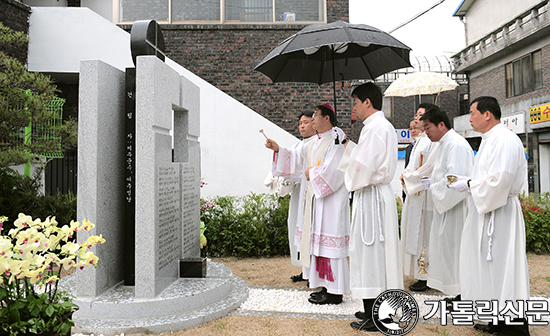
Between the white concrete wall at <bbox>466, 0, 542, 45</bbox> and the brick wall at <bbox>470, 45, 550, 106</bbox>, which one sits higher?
the white concrete wall at <bbox>466, 0, 542, 45</bbox>

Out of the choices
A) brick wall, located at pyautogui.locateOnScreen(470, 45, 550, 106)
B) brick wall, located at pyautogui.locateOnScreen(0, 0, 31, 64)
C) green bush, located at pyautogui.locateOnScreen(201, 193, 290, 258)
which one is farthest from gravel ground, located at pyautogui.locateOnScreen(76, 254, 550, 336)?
brick wall, located at pyautogui.locateOnScreen(470, 45, 550, 106)

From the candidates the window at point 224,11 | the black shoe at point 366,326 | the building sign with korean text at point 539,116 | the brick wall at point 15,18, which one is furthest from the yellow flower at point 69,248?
the building sign with korean text at point 539,116

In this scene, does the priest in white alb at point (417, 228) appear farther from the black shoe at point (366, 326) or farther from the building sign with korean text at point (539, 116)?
the building sign with korean text at point (539, 116)

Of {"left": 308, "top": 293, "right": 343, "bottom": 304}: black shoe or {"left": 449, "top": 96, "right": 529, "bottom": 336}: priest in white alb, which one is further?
{"left": 308, "top": 293, "right": 343, "bottom": 304}: black shoe

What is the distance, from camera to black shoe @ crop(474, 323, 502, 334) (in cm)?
360

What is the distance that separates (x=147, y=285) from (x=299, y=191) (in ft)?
7.97

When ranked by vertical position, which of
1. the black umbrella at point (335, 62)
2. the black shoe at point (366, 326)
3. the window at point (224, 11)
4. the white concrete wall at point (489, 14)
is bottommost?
the black shoe at point (366, 326)

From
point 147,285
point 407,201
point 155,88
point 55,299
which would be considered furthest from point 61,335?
point 407,201

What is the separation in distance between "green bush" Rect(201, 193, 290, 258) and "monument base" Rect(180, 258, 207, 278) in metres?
2.17

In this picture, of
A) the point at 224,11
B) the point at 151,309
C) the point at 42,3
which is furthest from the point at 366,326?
the point at 42,3

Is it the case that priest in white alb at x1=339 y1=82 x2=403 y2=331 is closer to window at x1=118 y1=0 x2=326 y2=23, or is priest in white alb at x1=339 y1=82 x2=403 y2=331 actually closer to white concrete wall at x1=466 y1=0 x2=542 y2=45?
window at x1=118 y1=0 x2=326 y2=23

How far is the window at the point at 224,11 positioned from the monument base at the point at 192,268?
790 centimetres

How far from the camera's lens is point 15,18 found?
8914 millimetres

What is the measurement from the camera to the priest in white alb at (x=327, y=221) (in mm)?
4352
